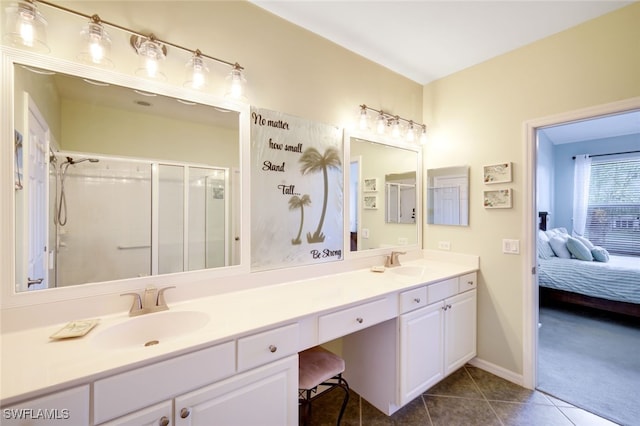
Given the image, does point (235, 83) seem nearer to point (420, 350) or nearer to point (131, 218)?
point (131, 218)

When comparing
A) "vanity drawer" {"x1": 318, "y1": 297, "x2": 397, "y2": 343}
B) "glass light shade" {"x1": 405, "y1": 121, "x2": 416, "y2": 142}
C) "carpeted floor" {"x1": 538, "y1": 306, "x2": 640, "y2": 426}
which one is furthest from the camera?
"glass light shade" {"x1": 405, "y1": 121, "x2": 416, "y2": 142}

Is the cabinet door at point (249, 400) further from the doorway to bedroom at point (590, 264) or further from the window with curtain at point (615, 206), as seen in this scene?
the window with curtain at point (615, 206)

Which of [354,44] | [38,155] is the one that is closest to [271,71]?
[354,44]

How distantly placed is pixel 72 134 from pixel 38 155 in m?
0.16

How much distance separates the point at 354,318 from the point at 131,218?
1.28m

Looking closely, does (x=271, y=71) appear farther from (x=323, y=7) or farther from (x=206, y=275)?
(x=206, y=275)

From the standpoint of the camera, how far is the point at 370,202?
2406mm

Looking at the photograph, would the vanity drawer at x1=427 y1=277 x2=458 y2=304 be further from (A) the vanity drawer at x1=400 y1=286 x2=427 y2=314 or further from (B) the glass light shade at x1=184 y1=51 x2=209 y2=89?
(B) the glass light shade at x1=184 y1=51 x2=209 y2=89

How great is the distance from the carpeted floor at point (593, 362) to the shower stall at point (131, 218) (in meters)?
2.70

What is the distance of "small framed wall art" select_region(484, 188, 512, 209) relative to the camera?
7.41 ft

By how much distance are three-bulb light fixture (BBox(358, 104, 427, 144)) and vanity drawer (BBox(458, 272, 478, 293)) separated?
1.33 m

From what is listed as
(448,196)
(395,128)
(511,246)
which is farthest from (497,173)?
(395,128)

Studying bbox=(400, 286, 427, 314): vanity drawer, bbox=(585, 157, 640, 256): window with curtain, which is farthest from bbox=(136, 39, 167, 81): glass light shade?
bbox=(585, 157, 640, 256): window with curtain

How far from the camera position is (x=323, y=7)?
179 cm
